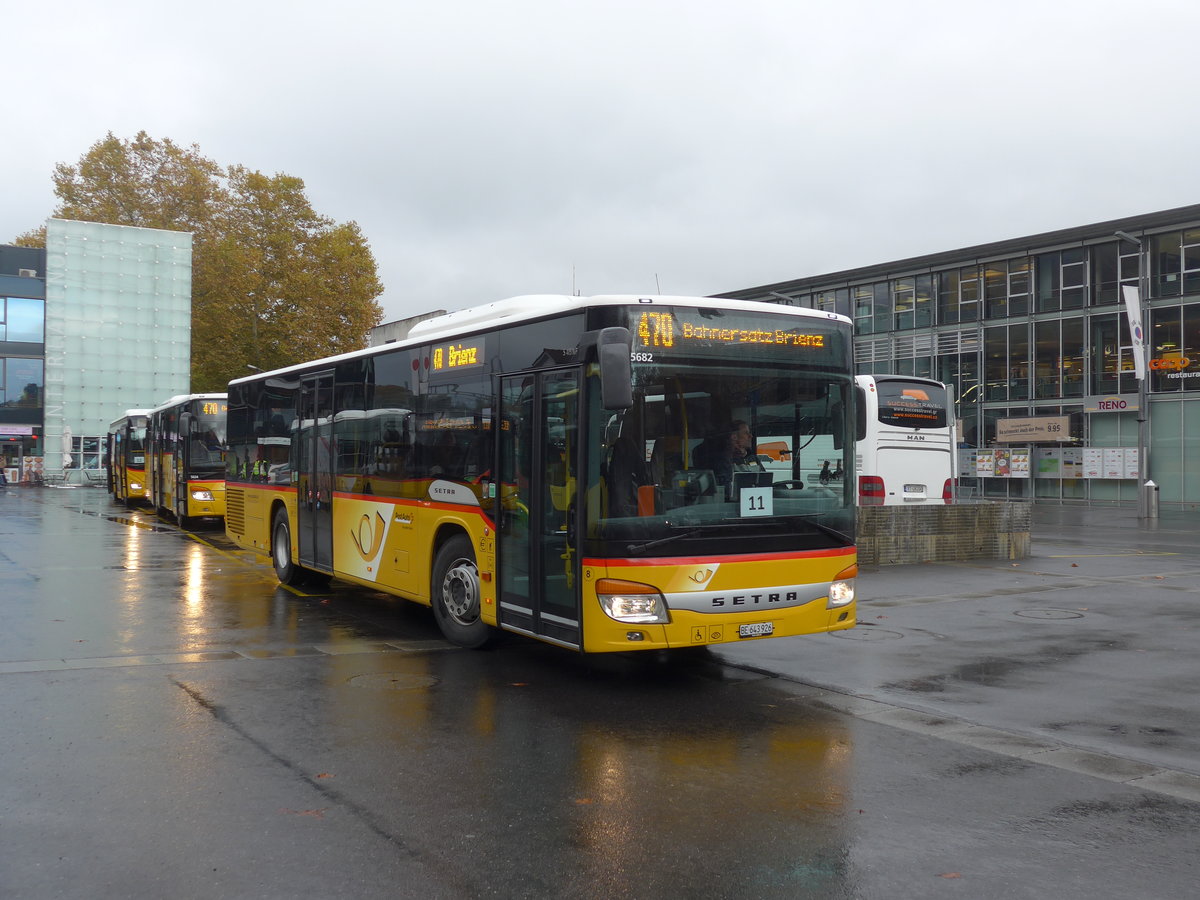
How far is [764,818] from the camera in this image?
5293mm

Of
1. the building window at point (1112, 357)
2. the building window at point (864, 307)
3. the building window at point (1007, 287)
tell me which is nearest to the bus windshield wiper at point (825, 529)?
the building window at point (1112, 357)

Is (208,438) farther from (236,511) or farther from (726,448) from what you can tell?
(726,448)

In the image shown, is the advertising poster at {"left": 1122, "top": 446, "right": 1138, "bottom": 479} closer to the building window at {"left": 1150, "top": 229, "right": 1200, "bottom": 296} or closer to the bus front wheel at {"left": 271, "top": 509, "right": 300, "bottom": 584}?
the building window at {"left": 1150, "top": 229, "right": 1200, "bottom": 296}

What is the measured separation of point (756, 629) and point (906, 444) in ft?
49.5

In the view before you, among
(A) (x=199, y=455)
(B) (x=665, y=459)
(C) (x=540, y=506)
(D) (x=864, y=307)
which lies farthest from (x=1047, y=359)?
(B) (x=665, y=459)

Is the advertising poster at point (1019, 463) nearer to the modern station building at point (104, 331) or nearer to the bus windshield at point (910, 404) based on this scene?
the bus windshield at point (910, 404)

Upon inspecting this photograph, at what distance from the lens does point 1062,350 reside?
44.1m

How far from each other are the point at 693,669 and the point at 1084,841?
14.3 feet

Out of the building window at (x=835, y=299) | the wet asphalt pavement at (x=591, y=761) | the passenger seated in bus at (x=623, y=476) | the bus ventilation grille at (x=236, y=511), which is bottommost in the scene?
the wet asphalt pavement at (x=591, y=761)

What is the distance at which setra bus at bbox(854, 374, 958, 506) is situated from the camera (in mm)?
21391

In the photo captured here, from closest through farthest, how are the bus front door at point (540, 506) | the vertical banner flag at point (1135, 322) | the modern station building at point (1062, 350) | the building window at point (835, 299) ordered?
1. the bus front door at point (540, 506)
2. the vertical banner flag at point (1135, 322)
3. the modern station building at point (1062, 350)
4. the building window at point (835, 299)

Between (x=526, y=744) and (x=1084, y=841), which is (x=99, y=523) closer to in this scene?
(x=526, y=744)

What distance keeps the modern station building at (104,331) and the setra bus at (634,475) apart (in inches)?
2027

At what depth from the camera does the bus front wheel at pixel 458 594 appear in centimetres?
969
